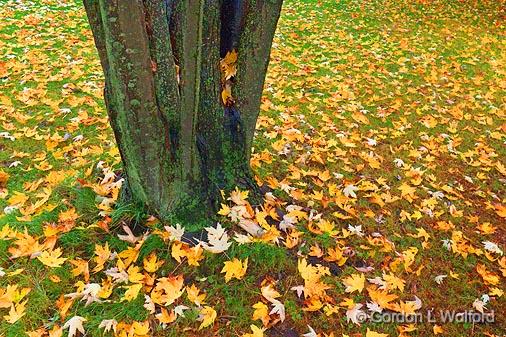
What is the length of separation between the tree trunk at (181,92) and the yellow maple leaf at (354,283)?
94 cm

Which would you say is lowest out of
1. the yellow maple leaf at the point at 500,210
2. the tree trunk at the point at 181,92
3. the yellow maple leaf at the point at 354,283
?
the yellow maple leaf at the point at 500,210

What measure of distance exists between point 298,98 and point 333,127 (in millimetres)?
937

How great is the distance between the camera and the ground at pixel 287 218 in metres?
2.41

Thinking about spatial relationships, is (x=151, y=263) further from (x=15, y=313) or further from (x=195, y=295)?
(x=15, y=313)

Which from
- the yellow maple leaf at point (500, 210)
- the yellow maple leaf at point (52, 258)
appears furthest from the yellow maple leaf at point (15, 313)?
the yellow maple leaf at point (500, 210)

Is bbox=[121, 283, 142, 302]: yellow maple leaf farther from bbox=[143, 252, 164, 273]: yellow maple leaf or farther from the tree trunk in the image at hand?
the tree trunk

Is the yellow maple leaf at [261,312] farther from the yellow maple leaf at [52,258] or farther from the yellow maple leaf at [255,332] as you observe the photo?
the yellow maple leaf at [52,258]

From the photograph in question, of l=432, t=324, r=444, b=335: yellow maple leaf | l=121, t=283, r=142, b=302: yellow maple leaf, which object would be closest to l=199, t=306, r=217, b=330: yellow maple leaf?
l=121, t=283, r=142, b=302: yellow maple leaf

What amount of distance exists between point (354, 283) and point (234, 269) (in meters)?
0.81

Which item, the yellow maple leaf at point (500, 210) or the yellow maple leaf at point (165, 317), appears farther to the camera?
the yellow maple leaf at point (500, 210)

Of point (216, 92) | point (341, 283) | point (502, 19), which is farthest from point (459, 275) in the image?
point (502, 19)

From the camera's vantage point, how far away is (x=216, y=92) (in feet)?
8.34

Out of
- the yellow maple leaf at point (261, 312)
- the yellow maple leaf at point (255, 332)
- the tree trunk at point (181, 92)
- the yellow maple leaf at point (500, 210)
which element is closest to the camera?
the tree trunk at point (181, 92)

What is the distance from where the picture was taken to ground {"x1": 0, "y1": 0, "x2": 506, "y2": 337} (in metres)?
2.41
